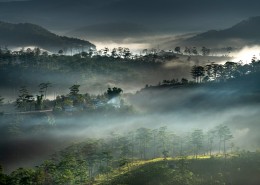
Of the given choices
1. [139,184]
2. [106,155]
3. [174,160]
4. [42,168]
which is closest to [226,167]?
[174,160]

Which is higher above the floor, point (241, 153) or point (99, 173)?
point (241, 153)

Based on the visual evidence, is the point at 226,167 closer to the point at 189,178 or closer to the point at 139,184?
the point at 189,178

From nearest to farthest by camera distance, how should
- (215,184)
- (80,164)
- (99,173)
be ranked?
(215,184) < (80,164) < (99,173)

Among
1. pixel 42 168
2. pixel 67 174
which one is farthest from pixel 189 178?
pixel 42 168

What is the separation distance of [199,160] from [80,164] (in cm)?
4895

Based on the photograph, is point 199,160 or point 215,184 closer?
point 215,184

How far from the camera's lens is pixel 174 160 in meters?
175

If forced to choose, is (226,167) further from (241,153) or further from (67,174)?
(67,174)

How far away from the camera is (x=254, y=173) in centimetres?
15850

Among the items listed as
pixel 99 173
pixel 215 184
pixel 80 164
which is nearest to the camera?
pixel 215 184

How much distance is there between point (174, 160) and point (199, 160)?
10248mm

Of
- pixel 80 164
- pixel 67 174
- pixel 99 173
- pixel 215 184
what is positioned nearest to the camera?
pixel 215 184

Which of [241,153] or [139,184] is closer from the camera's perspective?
[139,184]

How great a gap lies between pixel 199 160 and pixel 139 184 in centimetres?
2629
